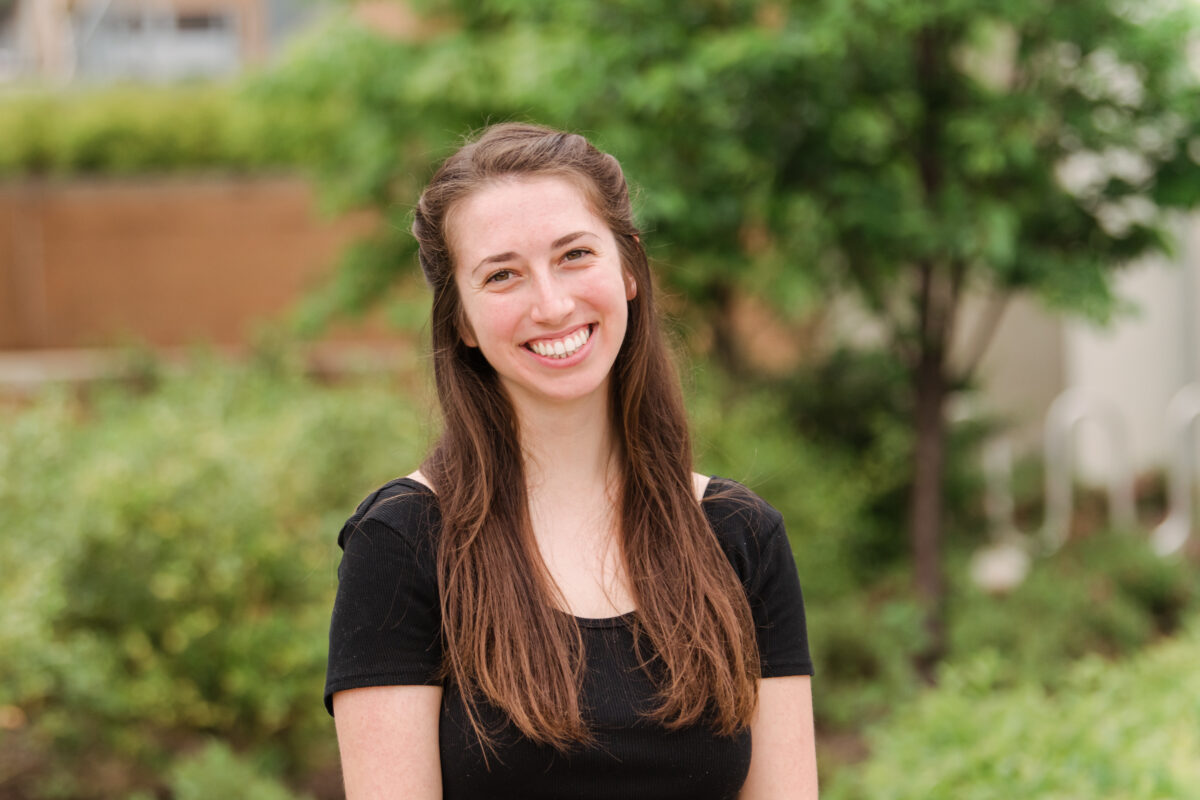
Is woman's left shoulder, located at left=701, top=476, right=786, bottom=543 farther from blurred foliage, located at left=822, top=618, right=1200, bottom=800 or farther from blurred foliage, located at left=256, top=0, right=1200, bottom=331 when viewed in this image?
blurred foliage, located at left=256, top=0, right=1200, bottom=331

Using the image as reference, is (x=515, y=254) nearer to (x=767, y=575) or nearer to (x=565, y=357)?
(x=565, y=357)

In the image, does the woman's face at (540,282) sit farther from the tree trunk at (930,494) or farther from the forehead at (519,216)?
the tree trunk at (930,494)

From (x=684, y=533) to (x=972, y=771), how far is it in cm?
234

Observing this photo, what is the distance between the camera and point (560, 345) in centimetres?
184

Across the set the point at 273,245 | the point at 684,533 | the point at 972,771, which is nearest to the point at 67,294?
the point at 273,245

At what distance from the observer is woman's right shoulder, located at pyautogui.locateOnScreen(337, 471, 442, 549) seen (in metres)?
1.77

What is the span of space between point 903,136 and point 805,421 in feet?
8.61

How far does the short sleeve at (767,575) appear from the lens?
1920 mm

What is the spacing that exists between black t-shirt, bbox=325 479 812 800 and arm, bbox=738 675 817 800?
0.09 metres

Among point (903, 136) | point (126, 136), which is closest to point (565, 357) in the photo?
point (903, 136)

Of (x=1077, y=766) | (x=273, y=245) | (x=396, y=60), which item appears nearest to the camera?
(x=1077, y=766)

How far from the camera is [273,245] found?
16.0m

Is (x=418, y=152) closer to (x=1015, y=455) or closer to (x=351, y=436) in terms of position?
(x=351, y=436)

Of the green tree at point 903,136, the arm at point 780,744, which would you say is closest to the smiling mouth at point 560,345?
the arm at point 780,744
